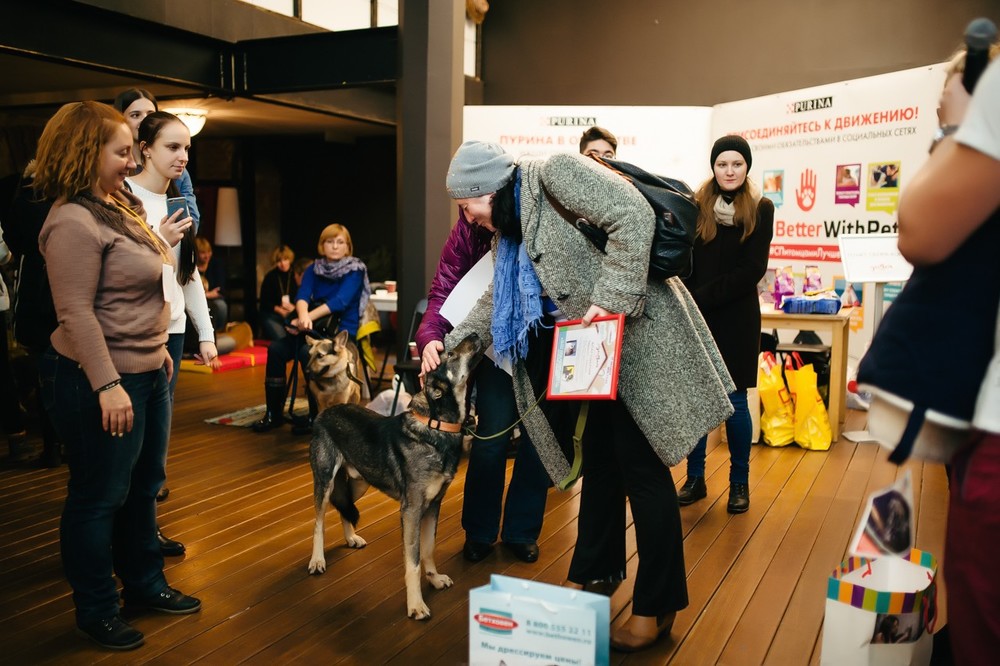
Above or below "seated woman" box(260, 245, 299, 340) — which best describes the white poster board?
above

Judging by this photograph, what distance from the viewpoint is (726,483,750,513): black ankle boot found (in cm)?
377

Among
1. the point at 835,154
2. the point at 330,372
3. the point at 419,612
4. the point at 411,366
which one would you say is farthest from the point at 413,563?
the point at 835,154

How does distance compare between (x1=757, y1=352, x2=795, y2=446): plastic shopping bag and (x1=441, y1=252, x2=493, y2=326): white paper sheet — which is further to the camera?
(x1=757, y1=352, x2=795, y2=446): plastic shopping bag

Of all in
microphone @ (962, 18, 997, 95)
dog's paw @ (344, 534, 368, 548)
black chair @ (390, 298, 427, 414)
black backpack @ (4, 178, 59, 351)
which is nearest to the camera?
microphone @ (962, 18, 997, 95)

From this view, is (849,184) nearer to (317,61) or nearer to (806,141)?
(806,141)

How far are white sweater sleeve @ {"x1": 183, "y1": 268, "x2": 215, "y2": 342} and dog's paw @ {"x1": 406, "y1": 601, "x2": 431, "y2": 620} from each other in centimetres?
118

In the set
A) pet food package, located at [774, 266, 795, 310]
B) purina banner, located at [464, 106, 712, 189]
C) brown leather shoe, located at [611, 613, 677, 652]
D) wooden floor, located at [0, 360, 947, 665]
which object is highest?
purina banner, located at [464, 106, 712, 189]

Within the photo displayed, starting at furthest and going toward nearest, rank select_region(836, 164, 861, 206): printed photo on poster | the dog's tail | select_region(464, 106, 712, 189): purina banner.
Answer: select_region(464, 106, 712, 189): purina banner, select_region(836, 164, 861, 206): printed photo on poster, the dog's tail

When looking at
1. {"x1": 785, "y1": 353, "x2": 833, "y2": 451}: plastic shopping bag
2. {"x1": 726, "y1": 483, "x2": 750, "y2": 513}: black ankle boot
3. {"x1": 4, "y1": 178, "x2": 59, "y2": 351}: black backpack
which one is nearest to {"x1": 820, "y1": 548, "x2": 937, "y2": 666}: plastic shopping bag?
{"x1": 726, "y1": 483, "x2": 750, "y2": 513}: black ankle boot

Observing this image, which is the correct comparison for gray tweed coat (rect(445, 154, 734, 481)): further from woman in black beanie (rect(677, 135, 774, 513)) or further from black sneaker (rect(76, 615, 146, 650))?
black sneaker (rect(76, 615, 146, 650))

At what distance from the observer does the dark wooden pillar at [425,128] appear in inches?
194

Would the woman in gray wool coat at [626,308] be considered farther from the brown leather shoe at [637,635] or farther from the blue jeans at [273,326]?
the blue jeans at [273,326]

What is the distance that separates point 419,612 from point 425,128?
3.15 m

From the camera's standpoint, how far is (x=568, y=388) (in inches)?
84.8
